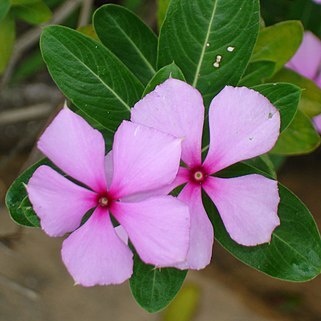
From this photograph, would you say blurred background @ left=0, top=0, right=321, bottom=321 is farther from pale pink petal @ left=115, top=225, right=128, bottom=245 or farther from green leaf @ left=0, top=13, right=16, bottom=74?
pale pink petal @ left=115, top=225, right=128, bottom=245

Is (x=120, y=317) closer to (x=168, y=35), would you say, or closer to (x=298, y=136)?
(x=298, y=136)

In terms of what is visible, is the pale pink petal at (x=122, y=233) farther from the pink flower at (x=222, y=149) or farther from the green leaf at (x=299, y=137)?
the green leaf at (x=299, y=137)

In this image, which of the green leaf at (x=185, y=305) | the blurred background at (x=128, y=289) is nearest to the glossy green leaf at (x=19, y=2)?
the blurred background at (x=128, y=289)

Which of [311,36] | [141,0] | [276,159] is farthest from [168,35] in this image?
[141,0]

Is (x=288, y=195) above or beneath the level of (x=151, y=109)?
beneath

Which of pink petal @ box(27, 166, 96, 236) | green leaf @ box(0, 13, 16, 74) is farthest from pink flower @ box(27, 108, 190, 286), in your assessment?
green leaf @ box(0, 13, 16, 74)

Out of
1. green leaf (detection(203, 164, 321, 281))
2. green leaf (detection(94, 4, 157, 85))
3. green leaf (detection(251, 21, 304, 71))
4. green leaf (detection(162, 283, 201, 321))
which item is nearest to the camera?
green leaf (detection(203, 164, 321, 281))

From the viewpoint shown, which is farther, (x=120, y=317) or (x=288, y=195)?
(x=120, y=317)
